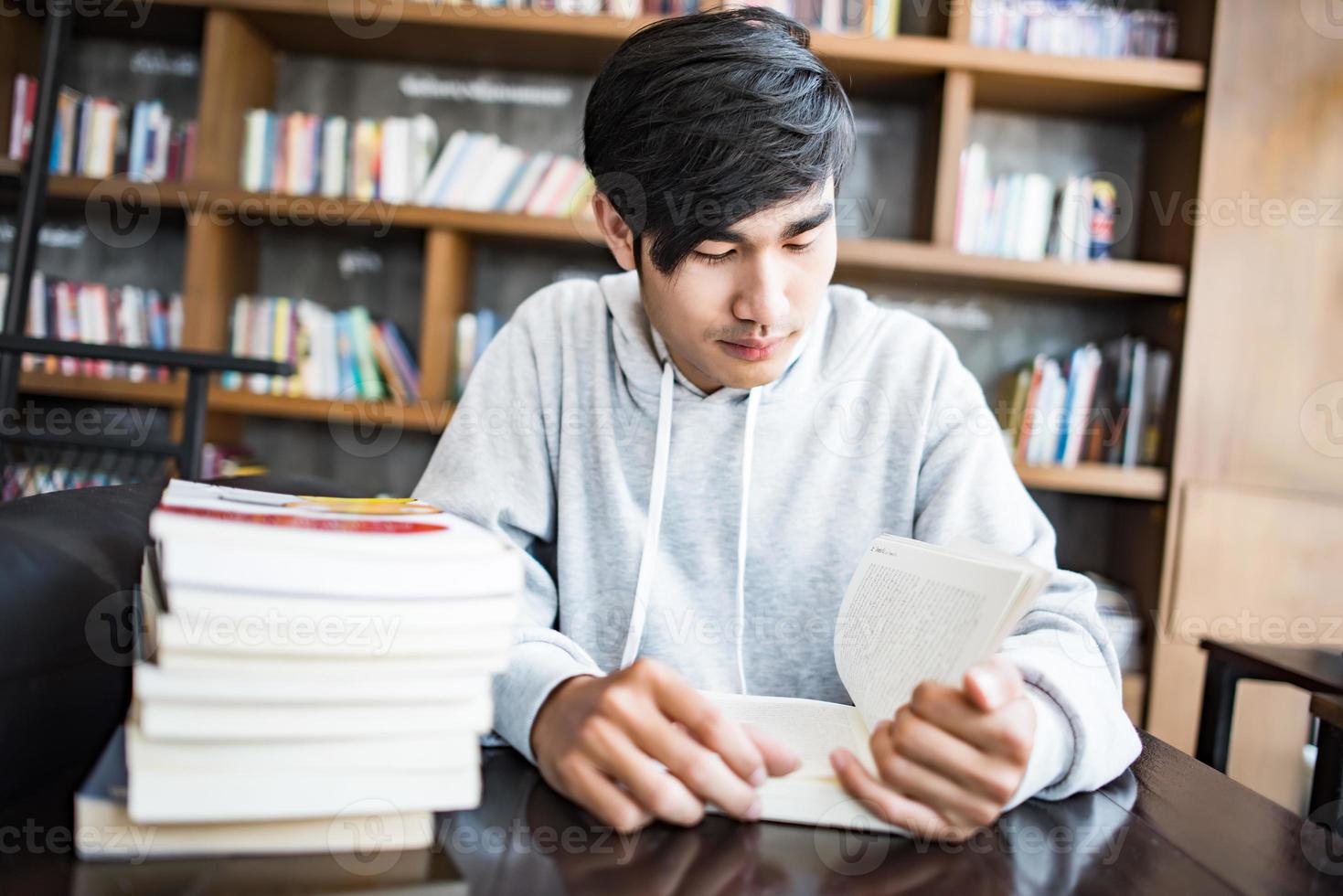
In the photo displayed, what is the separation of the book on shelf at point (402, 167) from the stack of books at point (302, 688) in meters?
2.13

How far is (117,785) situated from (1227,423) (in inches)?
97.5

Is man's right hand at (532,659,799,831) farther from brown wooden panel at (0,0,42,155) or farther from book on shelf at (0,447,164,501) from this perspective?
brown wooden panel at (0,0,42,155)

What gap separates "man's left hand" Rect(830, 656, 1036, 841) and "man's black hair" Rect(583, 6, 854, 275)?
1.52 ft

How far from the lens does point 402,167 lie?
2562mm

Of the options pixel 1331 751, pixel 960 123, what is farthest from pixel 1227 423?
pixel 1331 751

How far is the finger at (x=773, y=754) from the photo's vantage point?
574 mm

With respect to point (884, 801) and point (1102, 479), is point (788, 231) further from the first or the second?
point (1102, 479)

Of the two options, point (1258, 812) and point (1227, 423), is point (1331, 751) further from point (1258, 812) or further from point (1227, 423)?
point (1227, 423)

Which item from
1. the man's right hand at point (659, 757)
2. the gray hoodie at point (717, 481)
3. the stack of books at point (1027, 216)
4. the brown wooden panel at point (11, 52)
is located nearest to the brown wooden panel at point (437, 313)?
the brown wooden panel at point (11, 52)

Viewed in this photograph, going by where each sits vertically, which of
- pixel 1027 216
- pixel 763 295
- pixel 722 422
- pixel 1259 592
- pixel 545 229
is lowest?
pixel 1259 592

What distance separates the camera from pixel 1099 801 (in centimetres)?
66

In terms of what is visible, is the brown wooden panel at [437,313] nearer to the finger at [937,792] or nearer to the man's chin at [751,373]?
the man's chin at [751,373]

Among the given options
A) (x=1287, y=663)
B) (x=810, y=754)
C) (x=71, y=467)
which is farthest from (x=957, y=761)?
(x=71, y=467)

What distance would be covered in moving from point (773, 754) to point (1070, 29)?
8.01 feet
